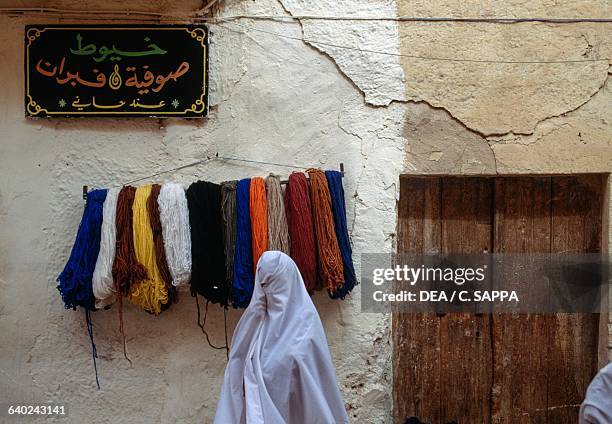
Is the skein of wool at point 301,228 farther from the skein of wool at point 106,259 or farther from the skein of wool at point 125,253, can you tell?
the skein of wool at point 106,259

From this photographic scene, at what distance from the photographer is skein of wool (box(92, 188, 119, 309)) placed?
3139mm

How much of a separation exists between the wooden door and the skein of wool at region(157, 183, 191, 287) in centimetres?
118

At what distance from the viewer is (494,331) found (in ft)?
11.6

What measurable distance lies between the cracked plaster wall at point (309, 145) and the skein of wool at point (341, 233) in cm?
14

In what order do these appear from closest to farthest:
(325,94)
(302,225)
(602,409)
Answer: (602,409) < (302,225) < (325,94)

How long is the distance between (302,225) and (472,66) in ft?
4.17

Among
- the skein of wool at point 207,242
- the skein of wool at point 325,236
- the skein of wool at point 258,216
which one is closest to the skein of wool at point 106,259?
the skein of wool at point 207,242

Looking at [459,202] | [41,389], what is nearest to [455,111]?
[459,202]

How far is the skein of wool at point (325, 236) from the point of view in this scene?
3176 mm

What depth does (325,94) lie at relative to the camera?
3430 millimetres

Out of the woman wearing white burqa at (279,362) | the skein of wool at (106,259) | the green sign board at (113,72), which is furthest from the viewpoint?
the green sign board at (113,72)

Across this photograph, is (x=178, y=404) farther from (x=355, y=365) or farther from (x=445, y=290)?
(x=445, y=290)

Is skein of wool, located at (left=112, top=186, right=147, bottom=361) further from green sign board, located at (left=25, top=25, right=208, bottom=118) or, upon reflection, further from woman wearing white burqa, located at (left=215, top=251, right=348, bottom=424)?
woman wearing white burqa, located at (left=215, top=251, right=348, bottom=424)

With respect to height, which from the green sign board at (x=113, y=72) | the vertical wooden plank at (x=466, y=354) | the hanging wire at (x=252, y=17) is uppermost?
the hanging wire at (x=252, y=17)
